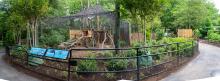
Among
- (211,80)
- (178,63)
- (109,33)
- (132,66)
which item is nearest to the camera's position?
(211,80)

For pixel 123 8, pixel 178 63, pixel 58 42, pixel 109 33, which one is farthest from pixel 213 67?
pixel 58 42

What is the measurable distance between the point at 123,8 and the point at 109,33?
434cm

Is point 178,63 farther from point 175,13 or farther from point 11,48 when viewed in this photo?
point 175,13

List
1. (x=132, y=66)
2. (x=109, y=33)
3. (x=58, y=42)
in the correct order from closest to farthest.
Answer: (x=132, y=66) < (x=109, y=33) < (x=58, y=42)

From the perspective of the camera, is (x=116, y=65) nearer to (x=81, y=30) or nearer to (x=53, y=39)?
(x=81, y=30)

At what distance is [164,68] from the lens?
12273 mm

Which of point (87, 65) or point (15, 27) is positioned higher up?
point (15, 27)

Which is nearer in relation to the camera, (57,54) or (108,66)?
(108,66)

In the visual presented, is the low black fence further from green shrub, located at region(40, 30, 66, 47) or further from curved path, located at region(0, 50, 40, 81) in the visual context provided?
green shrub, located at region(40, 30, 66, 47)

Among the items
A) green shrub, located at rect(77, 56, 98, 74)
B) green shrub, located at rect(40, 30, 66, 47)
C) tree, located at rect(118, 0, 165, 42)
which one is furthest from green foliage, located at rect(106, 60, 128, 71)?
green shrub, located at rect(40, 30, 66, 47)

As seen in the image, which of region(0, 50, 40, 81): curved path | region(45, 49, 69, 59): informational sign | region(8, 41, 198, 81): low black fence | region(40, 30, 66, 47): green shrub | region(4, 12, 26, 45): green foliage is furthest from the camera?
region(40, 30, 66, 47): green shrub

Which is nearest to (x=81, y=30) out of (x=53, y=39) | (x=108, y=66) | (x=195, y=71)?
(x=53, y=39)

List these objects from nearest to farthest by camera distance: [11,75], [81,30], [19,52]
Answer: [11,75] → [19,52] → [81,30]

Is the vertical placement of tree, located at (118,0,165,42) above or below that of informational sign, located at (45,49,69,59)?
above
